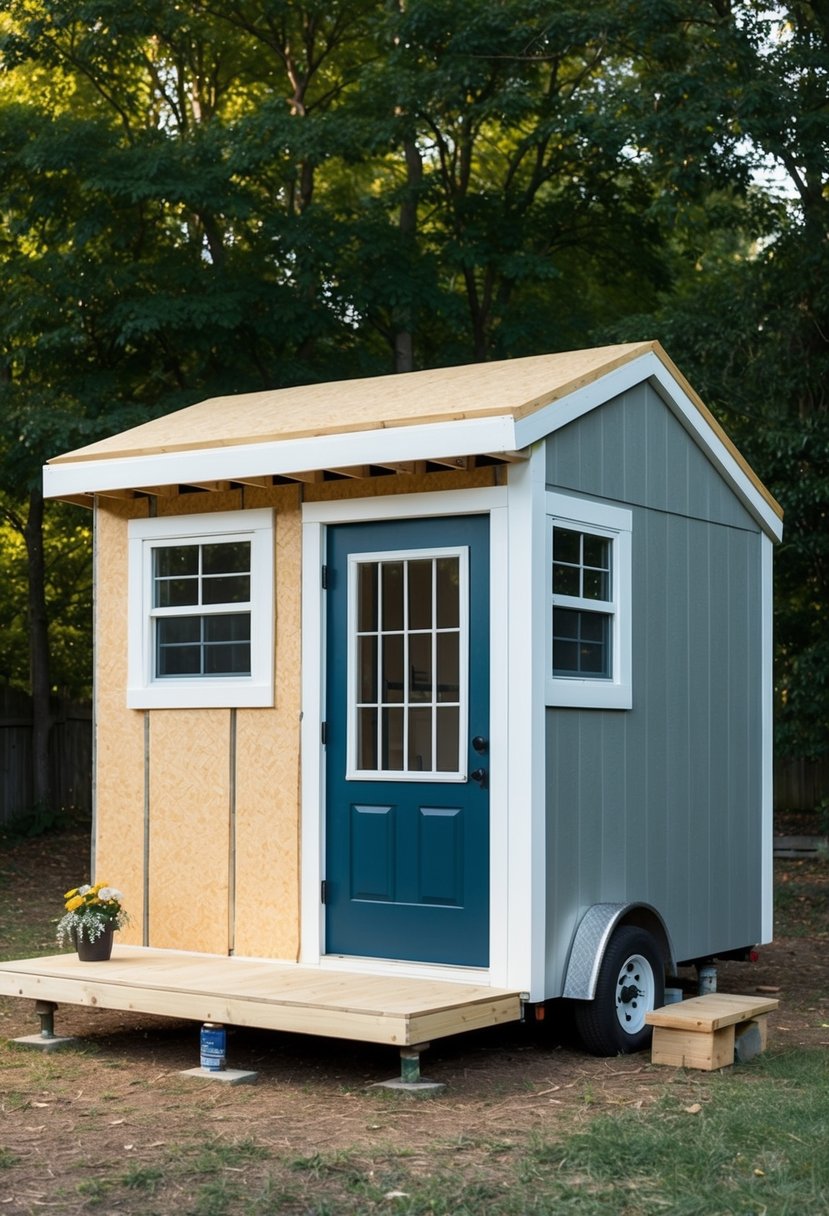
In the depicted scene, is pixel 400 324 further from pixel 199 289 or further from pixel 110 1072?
pixel 110 1072

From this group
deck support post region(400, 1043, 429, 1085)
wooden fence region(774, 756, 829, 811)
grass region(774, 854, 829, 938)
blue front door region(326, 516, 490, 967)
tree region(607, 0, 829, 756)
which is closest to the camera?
deck support post region(400, 1043, 429, 1085)

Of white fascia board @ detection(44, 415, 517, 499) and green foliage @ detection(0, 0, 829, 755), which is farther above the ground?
green foliage @ detection(0, 0, 829, 755)

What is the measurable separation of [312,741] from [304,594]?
2.46 feet

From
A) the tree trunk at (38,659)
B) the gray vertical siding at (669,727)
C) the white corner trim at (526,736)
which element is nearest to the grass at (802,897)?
the gray vertical siding at (669,727)

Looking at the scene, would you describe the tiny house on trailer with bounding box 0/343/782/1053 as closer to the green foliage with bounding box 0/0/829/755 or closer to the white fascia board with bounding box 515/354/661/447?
the white fascia board with bounding box 515/354/661/447

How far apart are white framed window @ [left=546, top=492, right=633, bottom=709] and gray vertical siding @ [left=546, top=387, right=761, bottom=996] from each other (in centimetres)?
10

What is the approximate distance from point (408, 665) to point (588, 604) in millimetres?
949

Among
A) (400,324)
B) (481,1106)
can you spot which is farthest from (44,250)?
(481,1106)

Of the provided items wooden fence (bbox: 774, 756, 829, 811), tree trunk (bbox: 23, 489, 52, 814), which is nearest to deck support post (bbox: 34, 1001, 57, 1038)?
tree trunk (bbox: 23, 489, 52, 814)

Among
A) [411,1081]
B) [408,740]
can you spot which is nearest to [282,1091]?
[411,1081]

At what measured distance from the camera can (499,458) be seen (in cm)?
707

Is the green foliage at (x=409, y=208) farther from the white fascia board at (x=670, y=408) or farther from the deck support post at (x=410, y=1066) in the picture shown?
the deck support post at (x=410, y=1066)

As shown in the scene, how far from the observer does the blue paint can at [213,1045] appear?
6.71m

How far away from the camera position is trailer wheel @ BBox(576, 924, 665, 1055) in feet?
23.2
